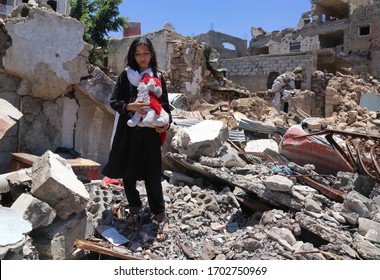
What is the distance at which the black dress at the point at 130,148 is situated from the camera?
263 cm

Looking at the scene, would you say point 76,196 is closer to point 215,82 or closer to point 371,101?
point 215,82

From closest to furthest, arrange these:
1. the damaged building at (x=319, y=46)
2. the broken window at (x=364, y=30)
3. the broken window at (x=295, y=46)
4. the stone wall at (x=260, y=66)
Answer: the stone wall at (x=260, y=66) < the damaged building at (x=319, y=46) < the broken window at (x=364, y=30) < the broken window at (x=295, y=46)

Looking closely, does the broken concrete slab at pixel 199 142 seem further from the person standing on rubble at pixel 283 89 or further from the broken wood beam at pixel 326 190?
the person standing on rubble at pixel 283 89

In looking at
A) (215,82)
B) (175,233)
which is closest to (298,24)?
(215,82)

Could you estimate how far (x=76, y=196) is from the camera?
2404mm

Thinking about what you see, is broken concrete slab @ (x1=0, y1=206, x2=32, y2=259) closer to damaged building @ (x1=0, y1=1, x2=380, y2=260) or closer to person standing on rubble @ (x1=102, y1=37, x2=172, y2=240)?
damaged building @ (x1=0, y1=1, x2=380, y2=260)

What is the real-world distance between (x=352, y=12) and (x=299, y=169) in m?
22.9

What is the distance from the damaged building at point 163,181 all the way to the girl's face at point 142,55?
42.0 inches

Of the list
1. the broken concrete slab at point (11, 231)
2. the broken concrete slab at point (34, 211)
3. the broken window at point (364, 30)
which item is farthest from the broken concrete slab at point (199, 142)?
the broken window at point (364, 30)

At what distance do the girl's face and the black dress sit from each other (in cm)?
16

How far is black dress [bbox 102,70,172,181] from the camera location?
8.63 ft

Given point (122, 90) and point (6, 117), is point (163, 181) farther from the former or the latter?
point (6, 117)

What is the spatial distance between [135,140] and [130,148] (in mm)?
80

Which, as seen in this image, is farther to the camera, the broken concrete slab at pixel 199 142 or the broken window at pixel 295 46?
the broken window at pixel 295 46
